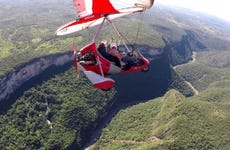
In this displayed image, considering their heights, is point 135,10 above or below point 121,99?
above

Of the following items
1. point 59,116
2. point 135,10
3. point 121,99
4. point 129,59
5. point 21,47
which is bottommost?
point 121,99

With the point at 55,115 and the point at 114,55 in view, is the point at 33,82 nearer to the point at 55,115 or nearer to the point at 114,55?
the point at 55,115

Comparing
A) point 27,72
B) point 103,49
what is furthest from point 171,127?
point 103,49

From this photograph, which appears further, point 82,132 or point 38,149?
point 82,132

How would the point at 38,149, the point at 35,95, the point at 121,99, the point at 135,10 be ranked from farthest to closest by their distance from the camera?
1. the point at 121,99
2. the point at 35,95
3. the point at 38,149
4. the point at 135,10

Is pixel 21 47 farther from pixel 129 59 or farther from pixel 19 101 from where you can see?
pixel 129 59

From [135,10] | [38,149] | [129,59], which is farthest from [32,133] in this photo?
[135,10]

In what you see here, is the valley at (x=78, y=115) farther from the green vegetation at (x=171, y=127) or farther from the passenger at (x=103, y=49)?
the passenger at (x=103, y=49)

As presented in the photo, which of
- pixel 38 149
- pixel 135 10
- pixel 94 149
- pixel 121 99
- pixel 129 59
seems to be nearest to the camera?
pixel 135 10
